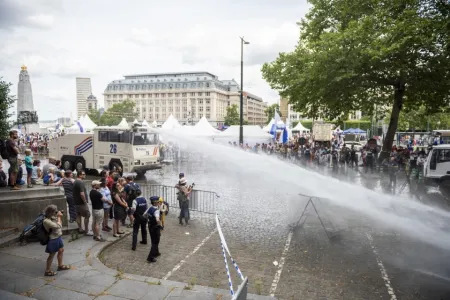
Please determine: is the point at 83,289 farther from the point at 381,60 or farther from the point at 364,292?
the point at 381,60

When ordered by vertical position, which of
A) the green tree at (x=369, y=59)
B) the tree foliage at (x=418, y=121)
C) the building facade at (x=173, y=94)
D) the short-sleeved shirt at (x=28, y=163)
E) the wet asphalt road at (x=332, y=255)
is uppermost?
the building facade at (x=173, y=94)

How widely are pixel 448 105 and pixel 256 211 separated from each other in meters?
17.7

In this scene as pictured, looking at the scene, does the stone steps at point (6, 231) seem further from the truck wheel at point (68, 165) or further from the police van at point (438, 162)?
the police van at point (438, 162)

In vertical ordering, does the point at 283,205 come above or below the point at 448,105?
below

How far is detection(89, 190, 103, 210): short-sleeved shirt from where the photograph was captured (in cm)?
816

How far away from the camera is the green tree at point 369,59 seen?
16562mm

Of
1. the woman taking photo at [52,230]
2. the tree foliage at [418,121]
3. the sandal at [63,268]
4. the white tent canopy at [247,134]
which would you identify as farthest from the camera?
the tree foliage at [418,121]

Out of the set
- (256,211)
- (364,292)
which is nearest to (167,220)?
(256,211)

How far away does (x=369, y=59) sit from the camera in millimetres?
17359

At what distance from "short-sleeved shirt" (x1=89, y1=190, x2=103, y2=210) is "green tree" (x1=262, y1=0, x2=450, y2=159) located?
14.6m

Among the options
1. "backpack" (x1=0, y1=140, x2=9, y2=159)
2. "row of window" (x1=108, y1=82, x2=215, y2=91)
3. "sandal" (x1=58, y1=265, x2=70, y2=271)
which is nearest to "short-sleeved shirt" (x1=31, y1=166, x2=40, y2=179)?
"backpack" (x1=0, y1=140, x2=9, y2=159)

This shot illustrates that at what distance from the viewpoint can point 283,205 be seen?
42.0 feet

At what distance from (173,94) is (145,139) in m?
130

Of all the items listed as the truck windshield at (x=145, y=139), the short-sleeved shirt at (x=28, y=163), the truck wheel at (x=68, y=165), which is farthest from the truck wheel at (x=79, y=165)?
the short-sleeved shirt at (x=28, y=163)
